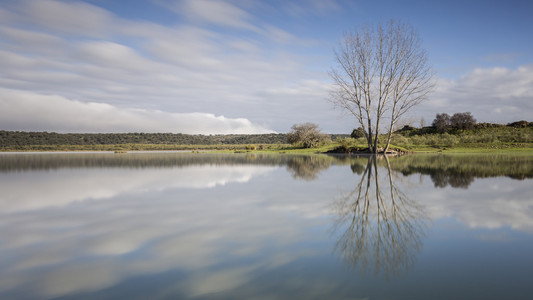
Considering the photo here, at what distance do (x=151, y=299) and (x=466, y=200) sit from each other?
257 inches

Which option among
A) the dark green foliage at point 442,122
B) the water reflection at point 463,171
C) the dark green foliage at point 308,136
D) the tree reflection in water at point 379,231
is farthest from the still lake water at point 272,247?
the dark green foliage at point 442,122

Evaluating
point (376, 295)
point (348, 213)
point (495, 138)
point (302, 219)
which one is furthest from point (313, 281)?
point (495, 138)

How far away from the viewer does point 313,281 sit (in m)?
2.93

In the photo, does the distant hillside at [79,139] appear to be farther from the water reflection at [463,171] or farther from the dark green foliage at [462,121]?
the water reflection at [463,171]

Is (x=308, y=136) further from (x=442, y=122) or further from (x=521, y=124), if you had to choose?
(x=521, y=124)

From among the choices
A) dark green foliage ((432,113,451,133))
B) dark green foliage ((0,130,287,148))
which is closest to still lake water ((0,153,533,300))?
dark green foliage ((432,113,451,133))

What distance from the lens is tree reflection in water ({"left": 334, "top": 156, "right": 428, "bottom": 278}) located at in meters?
3.35

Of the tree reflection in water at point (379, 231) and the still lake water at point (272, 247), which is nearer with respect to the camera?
the still lake water at point (272, 247)

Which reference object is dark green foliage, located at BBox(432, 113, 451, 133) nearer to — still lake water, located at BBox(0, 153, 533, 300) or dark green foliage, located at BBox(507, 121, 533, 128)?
dark green foliage, located at BBox(507, 121, 533, 128)

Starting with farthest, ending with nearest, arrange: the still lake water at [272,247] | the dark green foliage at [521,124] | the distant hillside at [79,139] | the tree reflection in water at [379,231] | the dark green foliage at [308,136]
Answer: the distant hillside at [79,139], the dark green foliage at [521,124], the dark green foliage at [308,136], the tree reflection in water at [379,231], the still lake water at [272,247]

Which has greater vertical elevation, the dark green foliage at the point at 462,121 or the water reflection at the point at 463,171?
the dark green foliage at the point at 462,121

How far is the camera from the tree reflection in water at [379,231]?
3348 mm

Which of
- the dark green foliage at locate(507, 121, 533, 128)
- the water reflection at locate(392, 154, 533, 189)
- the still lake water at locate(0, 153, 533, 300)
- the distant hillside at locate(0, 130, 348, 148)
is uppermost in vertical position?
the dark green foliage at locate(507, 121, 533, 128)

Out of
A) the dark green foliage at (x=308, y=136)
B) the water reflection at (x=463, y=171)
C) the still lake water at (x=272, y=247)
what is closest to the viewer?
the still lake water at (x=272, y=247)
